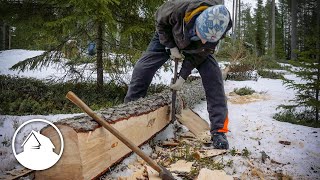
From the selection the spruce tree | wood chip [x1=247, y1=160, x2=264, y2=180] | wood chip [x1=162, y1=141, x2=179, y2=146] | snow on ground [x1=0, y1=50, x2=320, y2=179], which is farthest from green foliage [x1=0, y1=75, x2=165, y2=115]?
the spruce tree

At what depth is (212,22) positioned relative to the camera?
2314mm

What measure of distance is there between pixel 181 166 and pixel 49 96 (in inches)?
131

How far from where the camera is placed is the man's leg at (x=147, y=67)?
3.31 meters

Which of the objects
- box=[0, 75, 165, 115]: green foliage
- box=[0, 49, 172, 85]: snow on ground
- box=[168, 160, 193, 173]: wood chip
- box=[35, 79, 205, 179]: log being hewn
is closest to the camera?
box=[35, 79, 205, 179]: log being hewn

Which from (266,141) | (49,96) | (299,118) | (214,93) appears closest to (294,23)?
(214,93)

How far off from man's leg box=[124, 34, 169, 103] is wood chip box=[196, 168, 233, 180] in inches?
58.6

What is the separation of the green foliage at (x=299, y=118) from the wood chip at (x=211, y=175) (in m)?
2.26

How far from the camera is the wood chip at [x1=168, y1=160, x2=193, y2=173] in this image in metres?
2.24

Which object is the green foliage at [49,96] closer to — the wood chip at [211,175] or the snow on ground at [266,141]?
the snow on ground at [266,141]

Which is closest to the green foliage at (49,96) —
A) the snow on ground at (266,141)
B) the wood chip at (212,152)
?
the snow on ground at (266,141)

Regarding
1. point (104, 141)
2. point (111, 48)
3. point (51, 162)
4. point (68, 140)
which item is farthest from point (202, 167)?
point (111, 48)

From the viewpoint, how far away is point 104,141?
1935 mm

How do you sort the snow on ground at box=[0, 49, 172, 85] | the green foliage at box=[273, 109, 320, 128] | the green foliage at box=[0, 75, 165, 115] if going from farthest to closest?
the snow on ground at box=[0, 49, 172, 85]
the green foliage at box=[0, 75, 165, 115]
the green foliage at box=[273, 109, 320, 128]

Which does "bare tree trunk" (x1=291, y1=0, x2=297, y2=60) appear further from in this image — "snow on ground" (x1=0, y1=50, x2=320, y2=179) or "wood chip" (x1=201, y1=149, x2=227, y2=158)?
"wood chip" (x1=201, y1=149, x2=227, y2=158)
